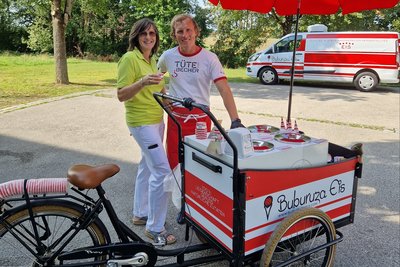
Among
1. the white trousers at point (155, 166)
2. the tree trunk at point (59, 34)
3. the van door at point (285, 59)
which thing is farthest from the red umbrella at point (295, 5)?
the van door at point (285, 59)

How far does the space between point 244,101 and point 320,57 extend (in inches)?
195

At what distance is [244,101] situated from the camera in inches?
405

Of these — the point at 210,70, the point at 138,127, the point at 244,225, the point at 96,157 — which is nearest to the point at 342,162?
the point at 244,225

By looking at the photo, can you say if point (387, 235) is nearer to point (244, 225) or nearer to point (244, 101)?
point (244, 225)

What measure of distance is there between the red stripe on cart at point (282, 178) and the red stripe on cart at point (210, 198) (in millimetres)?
184

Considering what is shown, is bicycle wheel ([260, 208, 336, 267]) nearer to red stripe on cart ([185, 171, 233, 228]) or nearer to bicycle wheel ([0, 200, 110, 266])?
red stripe on cart ([185, 171, 233, 228])

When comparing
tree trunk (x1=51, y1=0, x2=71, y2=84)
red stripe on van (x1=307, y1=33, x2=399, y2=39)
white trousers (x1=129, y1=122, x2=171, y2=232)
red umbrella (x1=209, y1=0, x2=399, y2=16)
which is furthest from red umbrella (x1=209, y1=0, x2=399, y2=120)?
red stripe on van (x1=307, y1=33, x2=399, y2=39)

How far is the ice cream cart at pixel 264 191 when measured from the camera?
216cm

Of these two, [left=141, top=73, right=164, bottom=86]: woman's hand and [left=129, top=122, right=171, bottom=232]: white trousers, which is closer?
[left=141, top=73, right=164, bottom=86]: woman's hand

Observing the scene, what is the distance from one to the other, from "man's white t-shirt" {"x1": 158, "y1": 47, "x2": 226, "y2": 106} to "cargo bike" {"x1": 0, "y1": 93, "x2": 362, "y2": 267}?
0.67 metres

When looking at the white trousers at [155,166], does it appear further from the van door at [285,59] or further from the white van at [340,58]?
the van door at [285,59]

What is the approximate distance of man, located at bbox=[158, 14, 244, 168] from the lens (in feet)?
10.0

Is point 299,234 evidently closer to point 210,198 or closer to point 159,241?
point 210,198

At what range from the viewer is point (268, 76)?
1461cm
